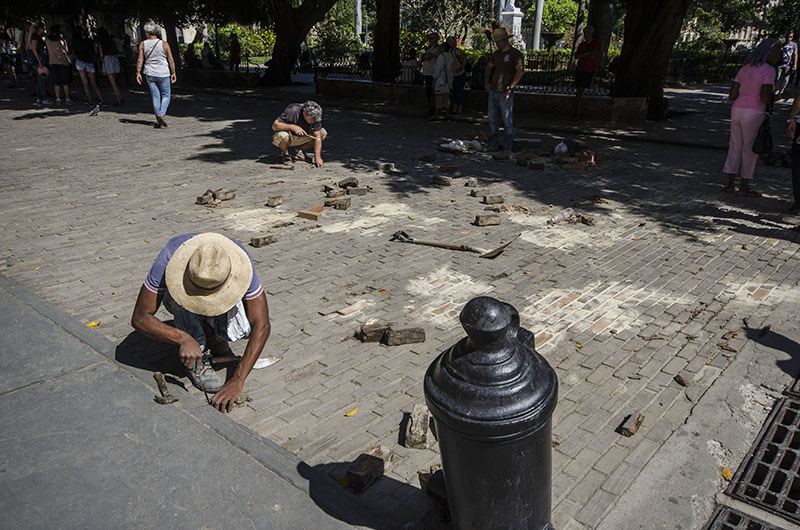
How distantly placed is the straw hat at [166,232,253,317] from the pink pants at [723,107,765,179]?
7336mm

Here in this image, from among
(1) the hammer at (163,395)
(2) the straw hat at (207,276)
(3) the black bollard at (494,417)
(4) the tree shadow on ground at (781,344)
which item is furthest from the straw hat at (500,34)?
(3) the black bollard at (494,417)

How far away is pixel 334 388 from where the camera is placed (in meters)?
4.06

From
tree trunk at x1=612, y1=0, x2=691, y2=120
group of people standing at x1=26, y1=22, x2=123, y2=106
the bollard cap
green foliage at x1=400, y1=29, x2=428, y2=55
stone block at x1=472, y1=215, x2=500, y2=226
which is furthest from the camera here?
green foliage at x1=400, y1=29, x2=428, y2=55

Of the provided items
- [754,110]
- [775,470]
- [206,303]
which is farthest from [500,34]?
[775,470]

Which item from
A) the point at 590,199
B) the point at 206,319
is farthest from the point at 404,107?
the point at 206,319

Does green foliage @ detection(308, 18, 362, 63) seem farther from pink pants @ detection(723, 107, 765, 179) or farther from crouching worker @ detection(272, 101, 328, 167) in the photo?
pink pants @ detection(723, 107, 765, 179)

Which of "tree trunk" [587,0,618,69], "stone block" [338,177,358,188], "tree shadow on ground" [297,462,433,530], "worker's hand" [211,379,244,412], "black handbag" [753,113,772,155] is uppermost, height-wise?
"tree trunk" [587,0,618,69]

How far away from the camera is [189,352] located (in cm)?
375

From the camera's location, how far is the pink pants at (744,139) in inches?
316

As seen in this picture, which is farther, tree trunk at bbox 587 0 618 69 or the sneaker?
tree trunk at bbox 587 0 618 69

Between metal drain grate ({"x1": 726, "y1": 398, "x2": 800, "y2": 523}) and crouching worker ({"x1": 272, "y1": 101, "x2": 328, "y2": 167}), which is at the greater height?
crouching worker ({"x1": 272, "y1": 101, "x2": 328, "y2": 167})

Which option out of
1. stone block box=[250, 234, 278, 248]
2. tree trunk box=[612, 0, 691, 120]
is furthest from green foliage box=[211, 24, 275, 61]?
stone block box=[250, 234, 278, 248]

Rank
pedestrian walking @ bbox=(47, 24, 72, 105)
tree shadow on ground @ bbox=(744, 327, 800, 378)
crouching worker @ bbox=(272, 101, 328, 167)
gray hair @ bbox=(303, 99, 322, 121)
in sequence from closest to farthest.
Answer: tree shadow on ground @ bbox=(744, 327, 800, 378), gray hair @ bbox=(303, 99, 322, 121), crouching worker @ bbox=(272, 101, 328, 167), pedestrian walking @ bbox=(47, 24, 72, 105)

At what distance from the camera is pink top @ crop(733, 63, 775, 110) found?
7.77 metres
